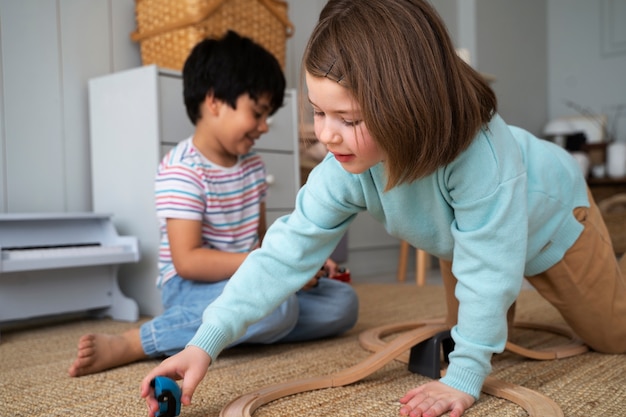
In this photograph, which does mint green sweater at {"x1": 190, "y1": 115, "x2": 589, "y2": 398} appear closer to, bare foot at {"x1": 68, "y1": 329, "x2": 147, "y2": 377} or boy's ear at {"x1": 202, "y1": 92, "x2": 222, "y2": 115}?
bare foot at {"x1": 68, "y1": 329, "x2": 147, "y2": 377}

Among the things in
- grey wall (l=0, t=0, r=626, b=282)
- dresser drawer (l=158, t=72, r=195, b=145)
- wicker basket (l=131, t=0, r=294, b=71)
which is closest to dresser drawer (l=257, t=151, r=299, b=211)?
dresser drawer (l=158, t=72, r=195, b=145)

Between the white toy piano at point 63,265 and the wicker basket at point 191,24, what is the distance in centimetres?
49

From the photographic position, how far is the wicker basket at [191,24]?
1.59 m

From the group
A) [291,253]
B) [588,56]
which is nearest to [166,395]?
[291,253]

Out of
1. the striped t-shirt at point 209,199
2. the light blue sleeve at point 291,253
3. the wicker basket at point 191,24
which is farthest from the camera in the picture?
the wicker basket at point 191,24

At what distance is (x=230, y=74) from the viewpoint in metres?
1.17

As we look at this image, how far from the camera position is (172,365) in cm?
63

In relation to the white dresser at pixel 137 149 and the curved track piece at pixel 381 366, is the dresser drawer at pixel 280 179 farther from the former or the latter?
the curved track piece at pixel 381 366

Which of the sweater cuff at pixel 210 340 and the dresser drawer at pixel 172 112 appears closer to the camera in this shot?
the sweater cuff at pixel 210 340

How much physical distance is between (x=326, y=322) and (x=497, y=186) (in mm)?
532

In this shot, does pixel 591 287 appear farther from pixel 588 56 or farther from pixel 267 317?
pixel 588 56

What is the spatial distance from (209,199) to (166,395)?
56 centimetres

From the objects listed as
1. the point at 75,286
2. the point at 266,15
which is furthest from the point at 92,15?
the point at 75,286

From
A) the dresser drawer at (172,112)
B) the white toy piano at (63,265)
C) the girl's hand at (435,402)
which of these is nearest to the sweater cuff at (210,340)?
the girl's hand at (435,402)
